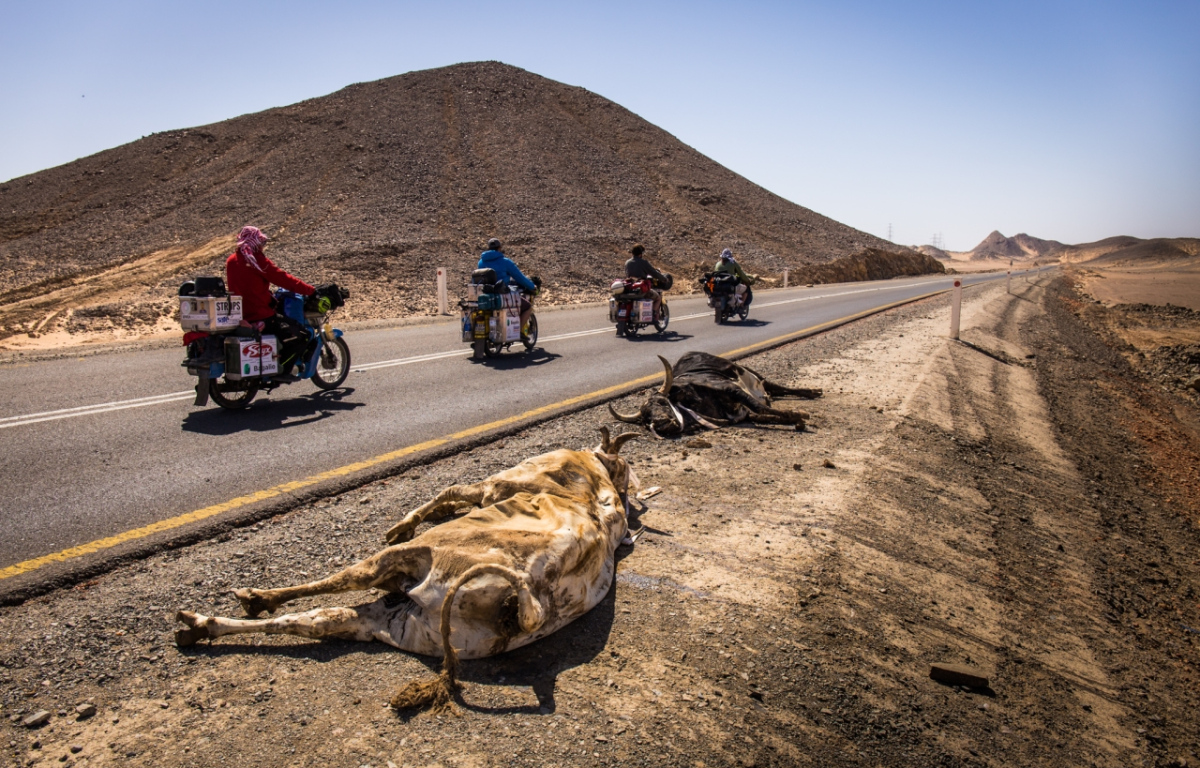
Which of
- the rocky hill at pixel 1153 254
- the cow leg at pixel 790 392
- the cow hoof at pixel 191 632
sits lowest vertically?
the cow hoof at pixel 191 632

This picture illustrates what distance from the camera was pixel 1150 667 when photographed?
14.0 ft

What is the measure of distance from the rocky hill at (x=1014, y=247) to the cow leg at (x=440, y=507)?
161 metres

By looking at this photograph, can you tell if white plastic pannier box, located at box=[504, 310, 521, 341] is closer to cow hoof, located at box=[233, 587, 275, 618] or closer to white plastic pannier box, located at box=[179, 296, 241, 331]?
white plastic pannier box, located at box=[179, 296, 241, 331]

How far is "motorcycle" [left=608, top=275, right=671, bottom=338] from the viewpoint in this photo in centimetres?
1507

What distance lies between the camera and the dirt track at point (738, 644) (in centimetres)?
266

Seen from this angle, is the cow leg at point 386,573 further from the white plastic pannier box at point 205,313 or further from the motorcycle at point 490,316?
the motorcycle at point 490,316

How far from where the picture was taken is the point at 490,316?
38.4 ft

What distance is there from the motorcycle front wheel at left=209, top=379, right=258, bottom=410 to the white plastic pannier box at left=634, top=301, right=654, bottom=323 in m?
8.36

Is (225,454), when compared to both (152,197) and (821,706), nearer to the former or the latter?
(821,706)

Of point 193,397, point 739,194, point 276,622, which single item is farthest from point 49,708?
point 739,194

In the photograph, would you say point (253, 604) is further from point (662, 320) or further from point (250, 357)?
point (662, 320)

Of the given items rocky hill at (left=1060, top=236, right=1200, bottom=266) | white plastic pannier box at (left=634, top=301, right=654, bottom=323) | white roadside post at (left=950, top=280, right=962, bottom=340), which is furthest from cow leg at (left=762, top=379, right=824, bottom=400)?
rocky hill at (left=1060, top=236, right=1200, bottom=266)

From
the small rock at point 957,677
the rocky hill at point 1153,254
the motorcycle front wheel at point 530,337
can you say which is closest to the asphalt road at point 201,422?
the motorcycle front wheel at point 530,337

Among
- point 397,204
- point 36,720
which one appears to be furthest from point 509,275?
point 397,204
